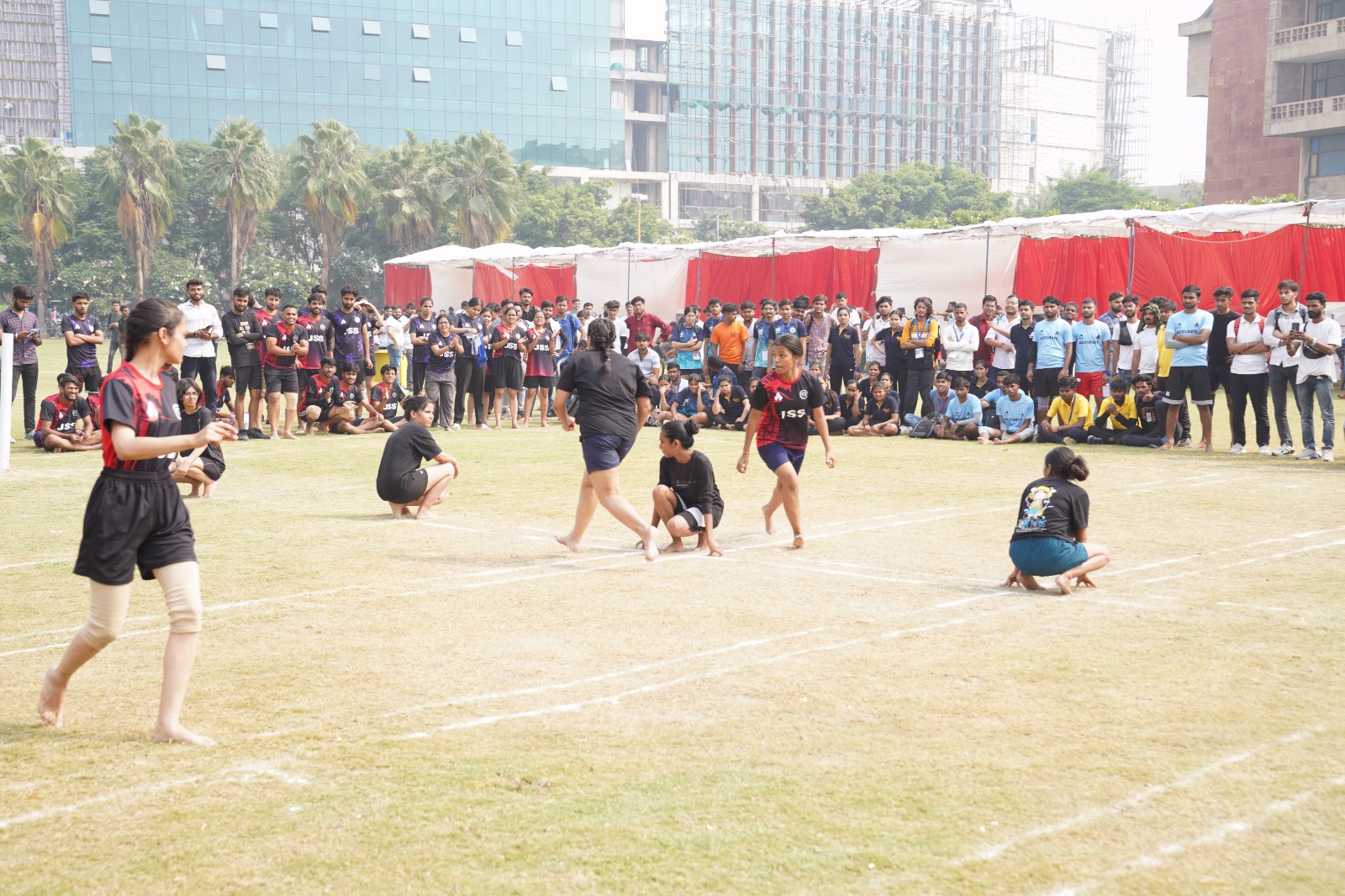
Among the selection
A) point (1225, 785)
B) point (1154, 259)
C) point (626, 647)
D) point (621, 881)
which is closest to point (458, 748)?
point (621, 881)

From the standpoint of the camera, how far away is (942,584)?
859 cm

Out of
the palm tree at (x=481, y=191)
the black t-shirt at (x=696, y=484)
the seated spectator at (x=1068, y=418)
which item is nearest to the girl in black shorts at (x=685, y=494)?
the black t-shirt at (x=696, y=484)

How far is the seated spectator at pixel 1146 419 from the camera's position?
17.7 metres

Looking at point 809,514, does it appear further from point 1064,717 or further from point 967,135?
point 967,135

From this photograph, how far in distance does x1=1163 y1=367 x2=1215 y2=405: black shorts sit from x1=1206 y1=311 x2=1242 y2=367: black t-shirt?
1.24ft

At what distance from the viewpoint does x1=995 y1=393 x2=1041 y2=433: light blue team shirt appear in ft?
61.8

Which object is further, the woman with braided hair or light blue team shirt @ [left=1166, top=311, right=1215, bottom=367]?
light blue team shirt @ [left=1166, top=311, right=1215, bottom=367]

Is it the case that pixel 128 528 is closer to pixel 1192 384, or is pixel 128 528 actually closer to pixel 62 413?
pixel 62 413

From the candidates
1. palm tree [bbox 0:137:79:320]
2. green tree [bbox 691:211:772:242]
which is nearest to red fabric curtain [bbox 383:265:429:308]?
palm tree [bbox 0:137:79:320]

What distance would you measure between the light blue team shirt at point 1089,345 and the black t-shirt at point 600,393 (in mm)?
10891

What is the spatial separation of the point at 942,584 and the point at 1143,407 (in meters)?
10.6

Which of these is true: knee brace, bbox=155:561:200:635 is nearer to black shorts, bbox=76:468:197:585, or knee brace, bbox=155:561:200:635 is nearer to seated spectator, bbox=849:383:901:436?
black shorts, bbox=76:468:197:585

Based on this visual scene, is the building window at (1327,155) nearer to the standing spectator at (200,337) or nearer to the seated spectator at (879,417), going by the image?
the seated spectator at (879,417)

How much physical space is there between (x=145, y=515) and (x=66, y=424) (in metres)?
13.6
